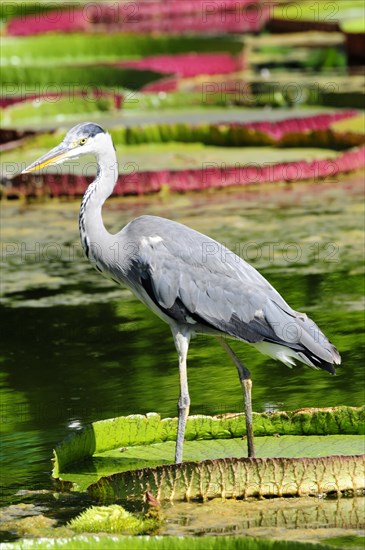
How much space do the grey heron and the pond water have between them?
0.64 m

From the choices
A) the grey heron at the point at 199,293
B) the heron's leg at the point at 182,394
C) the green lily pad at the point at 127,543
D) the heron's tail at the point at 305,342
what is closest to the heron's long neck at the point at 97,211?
the grey heron at the point at 199,293

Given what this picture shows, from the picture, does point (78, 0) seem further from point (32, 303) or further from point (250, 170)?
point (32, 303)

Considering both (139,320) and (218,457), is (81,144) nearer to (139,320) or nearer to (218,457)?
(218,457)

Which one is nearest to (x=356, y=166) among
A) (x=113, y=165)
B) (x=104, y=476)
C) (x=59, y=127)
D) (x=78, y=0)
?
(x=59, y=127)

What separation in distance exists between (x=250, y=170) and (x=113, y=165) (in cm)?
503

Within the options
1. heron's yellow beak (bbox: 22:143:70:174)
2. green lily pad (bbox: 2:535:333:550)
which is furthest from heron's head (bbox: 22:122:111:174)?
green lily pad (bbox: 2:535:333:550)

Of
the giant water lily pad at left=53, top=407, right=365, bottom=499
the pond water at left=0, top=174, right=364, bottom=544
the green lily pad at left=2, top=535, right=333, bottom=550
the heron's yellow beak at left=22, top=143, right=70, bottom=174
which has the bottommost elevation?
the pond water at left=0, top=174, right=364, bottom=544

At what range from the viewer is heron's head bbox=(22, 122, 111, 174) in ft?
18.3

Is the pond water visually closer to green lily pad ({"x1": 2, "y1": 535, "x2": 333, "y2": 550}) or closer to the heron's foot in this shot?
the heron's foot

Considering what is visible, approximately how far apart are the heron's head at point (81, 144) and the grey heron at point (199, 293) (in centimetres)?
30

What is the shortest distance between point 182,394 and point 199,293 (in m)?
0.39

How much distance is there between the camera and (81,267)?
28.1ft

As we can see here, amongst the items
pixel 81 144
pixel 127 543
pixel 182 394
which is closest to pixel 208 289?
pixel 182 394

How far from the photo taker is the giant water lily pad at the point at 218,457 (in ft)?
15.4
